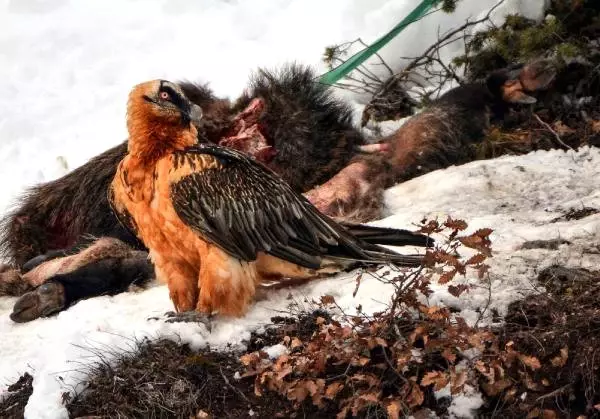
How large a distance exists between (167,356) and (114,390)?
1.01 feet

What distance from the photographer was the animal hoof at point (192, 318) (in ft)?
14.8

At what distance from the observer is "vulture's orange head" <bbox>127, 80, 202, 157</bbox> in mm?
4621

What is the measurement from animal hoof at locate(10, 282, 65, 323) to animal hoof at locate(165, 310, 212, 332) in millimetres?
1267

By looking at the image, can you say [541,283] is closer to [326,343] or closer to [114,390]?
[326,343]

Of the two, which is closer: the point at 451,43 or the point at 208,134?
the point at 208,134

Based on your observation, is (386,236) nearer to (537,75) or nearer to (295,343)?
(295,343)

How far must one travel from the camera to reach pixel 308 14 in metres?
11.1

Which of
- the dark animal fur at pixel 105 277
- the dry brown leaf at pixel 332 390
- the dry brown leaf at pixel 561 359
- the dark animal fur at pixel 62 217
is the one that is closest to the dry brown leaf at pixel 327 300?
the dry brown leaf at pixel 332 390

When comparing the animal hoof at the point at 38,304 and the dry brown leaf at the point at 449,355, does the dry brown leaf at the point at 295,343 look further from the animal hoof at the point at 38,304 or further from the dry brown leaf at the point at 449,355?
the animal hoof at the point at 38,304

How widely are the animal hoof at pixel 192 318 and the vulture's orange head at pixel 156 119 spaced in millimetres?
859

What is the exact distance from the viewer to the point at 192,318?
4.54 meters

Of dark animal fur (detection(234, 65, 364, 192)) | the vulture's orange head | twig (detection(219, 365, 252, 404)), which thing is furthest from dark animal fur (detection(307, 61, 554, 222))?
twig (detection(219, 365, 252, 404))

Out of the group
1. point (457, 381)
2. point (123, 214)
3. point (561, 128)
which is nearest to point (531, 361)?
point (457, 381)

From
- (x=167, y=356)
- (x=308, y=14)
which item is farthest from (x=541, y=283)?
(x=308, y=14)
